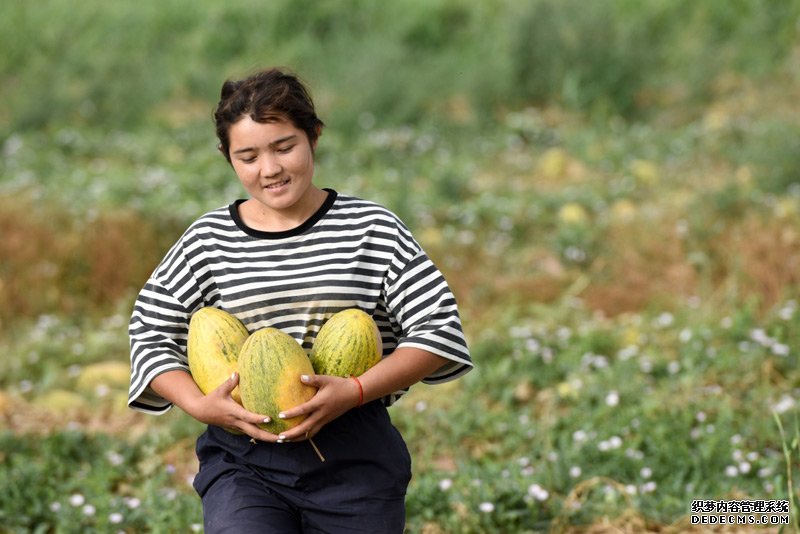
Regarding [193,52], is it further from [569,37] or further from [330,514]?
[330,514]

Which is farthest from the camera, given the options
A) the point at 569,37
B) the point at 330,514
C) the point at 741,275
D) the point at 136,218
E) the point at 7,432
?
the point at 569,37

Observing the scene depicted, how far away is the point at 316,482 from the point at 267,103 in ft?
2.80

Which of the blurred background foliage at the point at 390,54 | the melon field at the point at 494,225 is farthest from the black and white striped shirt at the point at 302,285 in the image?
the blurred background foliage at the point at 390,54

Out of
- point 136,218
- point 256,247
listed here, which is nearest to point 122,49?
point 136,218

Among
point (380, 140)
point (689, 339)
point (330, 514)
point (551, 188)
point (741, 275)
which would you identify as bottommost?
point (330, 514)

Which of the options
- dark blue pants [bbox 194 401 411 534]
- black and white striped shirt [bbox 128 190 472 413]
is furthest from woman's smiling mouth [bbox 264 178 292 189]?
dark blue pants [bbox 194 401 411 534]

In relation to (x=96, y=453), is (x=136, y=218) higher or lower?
higher

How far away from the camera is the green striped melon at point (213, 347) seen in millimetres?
2488

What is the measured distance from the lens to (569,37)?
36.4 feet

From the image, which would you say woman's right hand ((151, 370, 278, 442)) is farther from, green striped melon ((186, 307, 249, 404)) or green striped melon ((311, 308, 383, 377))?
green striped melon ((311, 308, 383, 377))

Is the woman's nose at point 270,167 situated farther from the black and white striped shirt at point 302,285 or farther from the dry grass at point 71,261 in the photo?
the dry grass at point 71,261

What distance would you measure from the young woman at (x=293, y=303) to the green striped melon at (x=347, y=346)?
0.15ft

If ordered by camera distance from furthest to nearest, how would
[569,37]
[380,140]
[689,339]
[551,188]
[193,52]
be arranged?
[193,52], [569,37], [380,140], [551,188], [689,339]

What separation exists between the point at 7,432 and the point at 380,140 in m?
5.73
